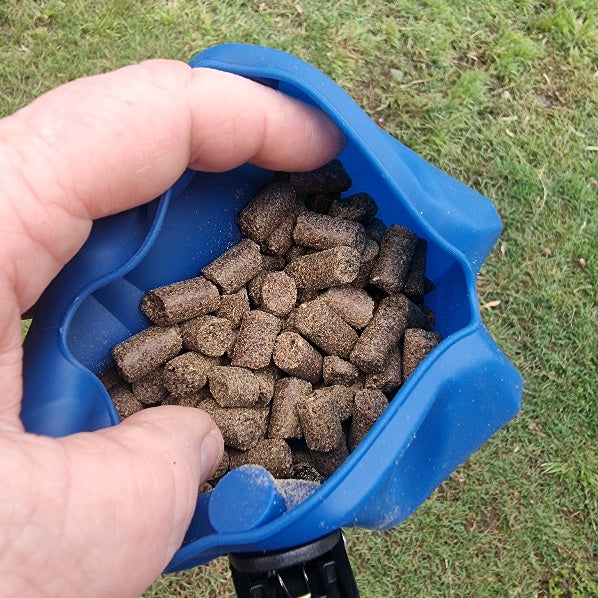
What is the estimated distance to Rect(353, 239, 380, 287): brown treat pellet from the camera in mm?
1523

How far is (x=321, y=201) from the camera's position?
1.59 meters

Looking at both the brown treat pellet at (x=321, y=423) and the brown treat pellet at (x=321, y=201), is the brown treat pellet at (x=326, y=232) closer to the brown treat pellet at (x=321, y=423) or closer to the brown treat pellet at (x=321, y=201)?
the brown treat pellet at (x=321, y=201)

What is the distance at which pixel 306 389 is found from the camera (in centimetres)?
148

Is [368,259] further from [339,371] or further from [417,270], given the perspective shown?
[339,371]

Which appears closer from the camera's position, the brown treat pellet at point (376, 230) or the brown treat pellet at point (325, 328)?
the brown treat pellet at point (325, 328)

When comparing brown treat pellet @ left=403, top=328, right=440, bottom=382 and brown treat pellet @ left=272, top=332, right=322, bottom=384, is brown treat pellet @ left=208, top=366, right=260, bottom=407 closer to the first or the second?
brown treat pellet @ left=272, top=332, right=322, bottom=384

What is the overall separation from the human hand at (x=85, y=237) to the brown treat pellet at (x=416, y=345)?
393 millimetres

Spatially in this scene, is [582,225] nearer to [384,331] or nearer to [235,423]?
[384,331]

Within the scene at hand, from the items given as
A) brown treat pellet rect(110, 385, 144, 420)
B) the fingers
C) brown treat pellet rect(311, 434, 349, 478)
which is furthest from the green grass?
the fingers

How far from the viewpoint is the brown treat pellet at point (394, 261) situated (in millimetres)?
1481

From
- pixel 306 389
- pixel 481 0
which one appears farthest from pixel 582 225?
pixel 306 389

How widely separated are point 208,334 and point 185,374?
0.09 m

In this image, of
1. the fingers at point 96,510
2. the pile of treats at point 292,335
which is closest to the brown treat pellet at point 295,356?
the pile of treats at point 292,335

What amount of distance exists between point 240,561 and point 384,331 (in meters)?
0.54
